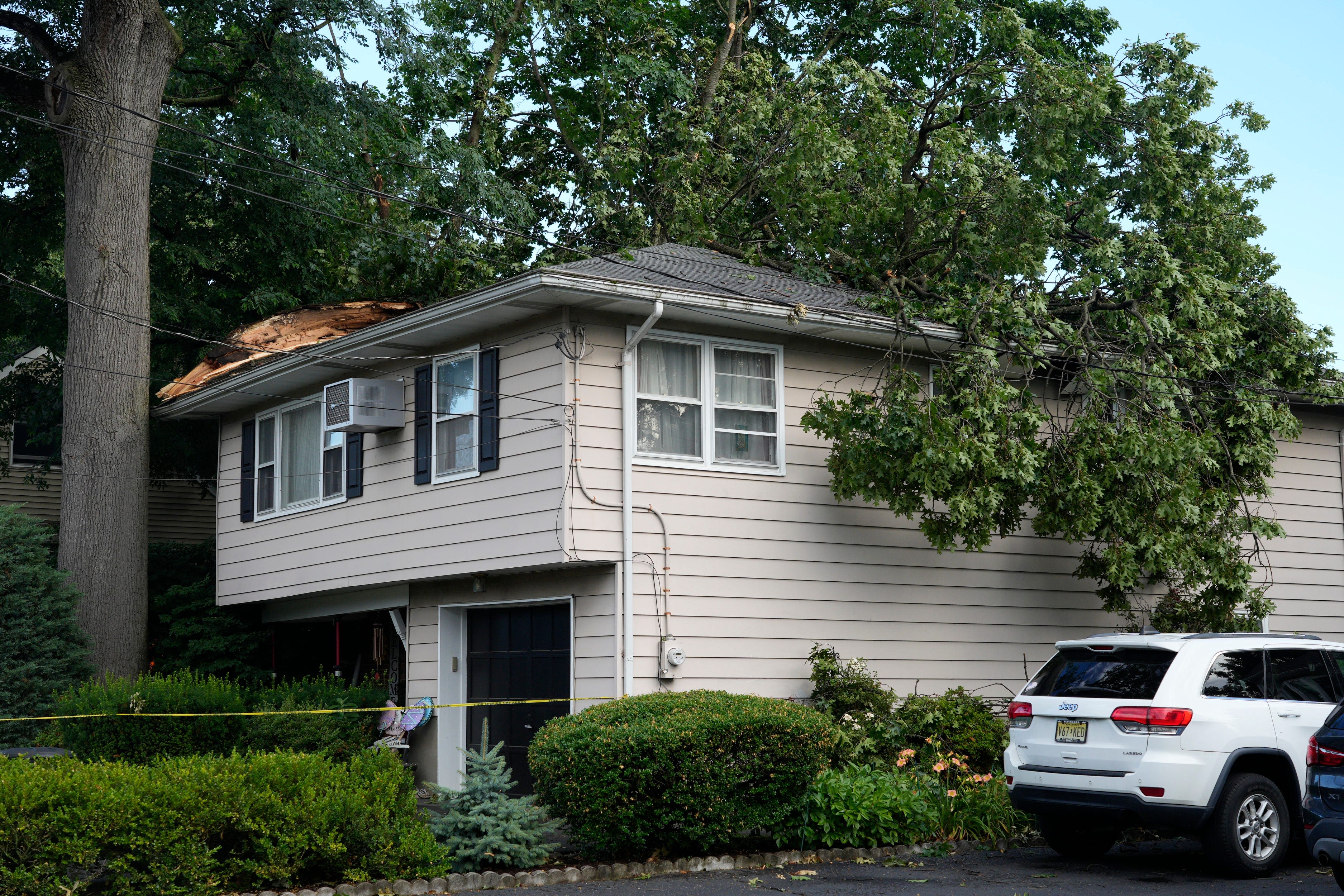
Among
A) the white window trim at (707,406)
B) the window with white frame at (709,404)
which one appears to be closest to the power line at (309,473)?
the white window trim at (707,406)

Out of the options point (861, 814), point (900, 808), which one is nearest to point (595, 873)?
point (861, 814)

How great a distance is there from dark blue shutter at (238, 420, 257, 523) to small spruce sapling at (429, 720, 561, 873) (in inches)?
360

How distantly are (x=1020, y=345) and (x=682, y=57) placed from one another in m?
15.5

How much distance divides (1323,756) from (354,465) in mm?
11195

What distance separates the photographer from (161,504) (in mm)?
27375

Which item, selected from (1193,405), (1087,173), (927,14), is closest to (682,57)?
(927,14)

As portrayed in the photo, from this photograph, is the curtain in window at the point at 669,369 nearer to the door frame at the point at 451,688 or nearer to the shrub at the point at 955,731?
the door frame at the point at 451,688

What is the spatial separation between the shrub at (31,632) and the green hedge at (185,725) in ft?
1.79

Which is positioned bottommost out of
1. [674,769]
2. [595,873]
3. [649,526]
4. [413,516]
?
[595,873]

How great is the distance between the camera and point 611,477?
12.9 meters

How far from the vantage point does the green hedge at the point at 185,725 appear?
13812 mm

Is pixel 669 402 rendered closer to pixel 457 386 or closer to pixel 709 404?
pixel 709 404

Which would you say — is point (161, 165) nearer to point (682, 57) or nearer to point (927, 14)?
point (682, 57)

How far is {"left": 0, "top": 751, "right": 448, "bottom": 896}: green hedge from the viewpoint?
8.00 metres
